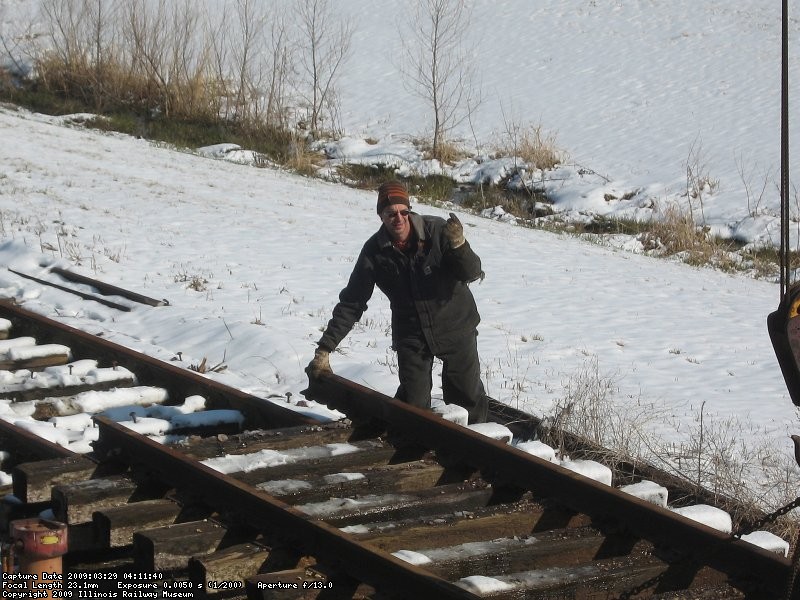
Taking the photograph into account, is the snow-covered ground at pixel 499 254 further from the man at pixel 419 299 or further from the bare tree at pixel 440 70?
the man at pixel 419 299

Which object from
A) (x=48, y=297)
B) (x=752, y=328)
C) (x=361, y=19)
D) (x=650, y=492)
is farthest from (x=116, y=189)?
(x=361, y=19)

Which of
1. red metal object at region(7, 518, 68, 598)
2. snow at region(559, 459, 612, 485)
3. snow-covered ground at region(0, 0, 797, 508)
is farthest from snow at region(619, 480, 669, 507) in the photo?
red metal object at region(7, 518, 68, 598)

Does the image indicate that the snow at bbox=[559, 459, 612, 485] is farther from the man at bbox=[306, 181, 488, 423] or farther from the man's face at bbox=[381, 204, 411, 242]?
the man's face at bbox=[381, 204, 411, 242]

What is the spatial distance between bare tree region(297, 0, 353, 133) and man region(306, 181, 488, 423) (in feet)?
77.3

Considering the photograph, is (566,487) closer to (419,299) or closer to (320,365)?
(419,299)

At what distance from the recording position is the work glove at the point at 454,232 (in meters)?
5.80

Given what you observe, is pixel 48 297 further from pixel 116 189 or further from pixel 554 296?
pixel 116 189

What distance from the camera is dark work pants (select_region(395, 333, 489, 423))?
636cm

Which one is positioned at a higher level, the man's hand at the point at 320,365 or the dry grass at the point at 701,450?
the man's hand at the point at 320,365

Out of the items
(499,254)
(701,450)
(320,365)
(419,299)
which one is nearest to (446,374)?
(419,299)

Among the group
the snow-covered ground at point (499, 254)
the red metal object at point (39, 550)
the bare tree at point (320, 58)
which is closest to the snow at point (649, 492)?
the snow-covered ground at point (499, 254)

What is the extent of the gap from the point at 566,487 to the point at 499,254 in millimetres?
10040

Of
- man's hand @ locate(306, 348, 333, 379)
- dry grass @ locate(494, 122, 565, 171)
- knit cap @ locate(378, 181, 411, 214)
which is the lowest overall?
man's hand @ locate(306, 348, 333, 379)

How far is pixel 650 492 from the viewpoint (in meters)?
5.15
